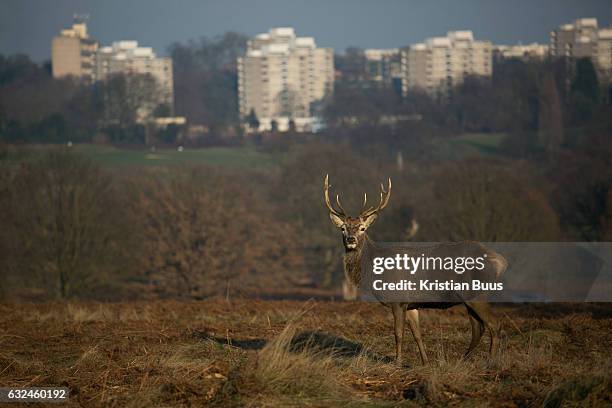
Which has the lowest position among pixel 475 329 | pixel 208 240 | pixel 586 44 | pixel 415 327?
pixel 208 240

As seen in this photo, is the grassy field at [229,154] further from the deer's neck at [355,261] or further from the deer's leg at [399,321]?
the deer's leg at [399,321]

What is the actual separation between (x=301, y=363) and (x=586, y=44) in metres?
145

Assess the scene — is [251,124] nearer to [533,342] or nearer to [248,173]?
[248,173]

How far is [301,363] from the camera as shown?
10.5 meters

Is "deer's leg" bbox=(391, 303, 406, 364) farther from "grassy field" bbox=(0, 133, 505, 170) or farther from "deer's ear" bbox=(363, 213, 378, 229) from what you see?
"grassy field" bbox=(0, 133, 505, 170)

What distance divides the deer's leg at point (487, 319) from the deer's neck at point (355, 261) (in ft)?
5.01

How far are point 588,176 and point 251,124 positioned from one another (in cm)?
10356

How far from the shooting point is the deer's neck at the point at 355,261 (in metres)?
12.8

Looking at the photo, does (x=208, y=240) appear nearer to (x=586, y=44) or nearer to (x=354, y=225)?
(x=354, y=225)

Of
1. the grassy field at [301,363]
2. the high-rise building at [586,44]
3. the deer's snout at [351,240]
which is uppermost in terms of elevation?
the high-rise building at [586,44]

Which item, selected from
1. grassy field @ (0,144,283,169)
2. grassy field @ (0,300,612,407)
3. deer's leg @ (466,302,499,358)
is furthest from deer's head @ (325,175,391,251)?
grassy field @ (0,144,283,169)

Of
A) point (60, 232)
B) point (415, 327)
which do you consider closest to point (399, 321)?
point (415, 327)

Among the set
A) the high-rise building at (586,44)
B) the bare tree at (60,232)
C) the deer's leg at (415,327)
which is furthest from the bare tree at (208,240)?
the high-rise building at (586,44)

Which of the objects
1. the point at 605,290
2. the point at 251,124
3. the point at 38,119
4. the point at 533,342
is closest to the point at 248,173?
the point at 38,119
